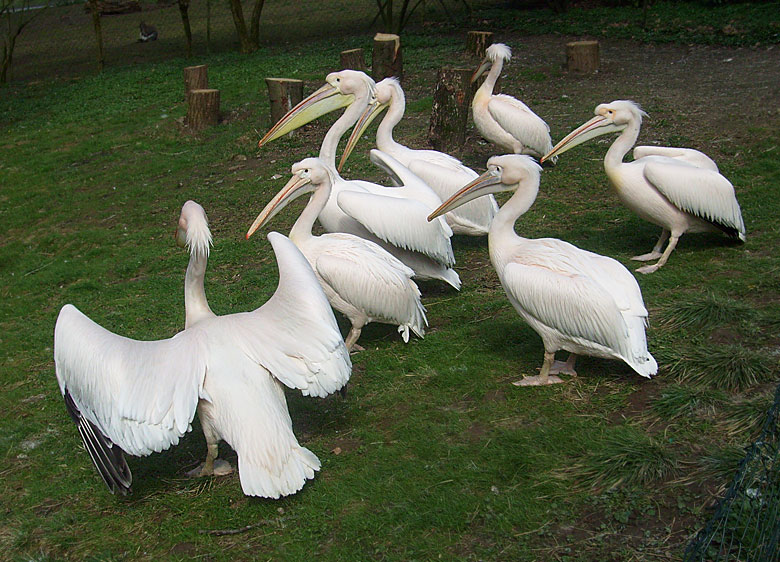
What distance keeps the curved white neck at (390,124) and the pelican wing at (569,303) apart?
2.22 m

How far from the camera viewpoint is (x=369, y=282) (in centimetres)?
412

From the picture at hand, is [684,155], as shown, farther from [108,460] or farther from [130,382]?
[108,460]

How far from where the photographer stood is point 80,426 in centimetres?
310

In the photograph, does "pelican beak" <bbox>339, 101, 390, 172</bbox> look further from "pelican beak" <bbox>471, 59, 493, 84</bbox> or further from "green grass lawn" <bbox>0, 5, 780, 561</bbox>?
"pelican beak" <bbox>471, 59, 493, 84</bbox>

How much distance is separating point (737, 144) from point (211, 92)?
19.0 ft

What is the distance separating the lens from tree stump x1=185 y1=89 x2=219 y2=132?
930 cm

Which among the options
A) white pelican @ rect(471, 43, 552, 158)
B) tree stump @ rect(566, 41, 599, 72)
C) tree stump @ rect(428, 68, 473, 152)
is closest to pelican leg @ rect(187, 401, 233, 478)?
white pelican @ rect(471, 43, 552, 158)

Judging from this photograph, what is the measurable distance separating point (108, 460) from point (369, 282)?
1.63m

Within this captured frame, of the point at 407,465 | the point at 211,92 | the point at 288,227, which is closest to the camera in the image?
the point at 407,465

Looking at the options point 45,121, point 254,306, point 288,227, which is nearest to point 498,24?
point 45,121

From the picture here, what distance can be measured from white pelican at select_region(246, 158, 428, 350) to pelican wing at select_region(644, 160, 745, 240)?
5.49 ft

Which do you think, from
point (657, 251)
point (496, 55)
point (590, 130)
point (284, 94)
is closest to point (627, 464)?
point (657, 251)

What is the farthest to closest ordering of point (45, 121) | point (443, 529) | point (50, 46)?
point (50, 46) → point (45, 121) → point (443, 529)

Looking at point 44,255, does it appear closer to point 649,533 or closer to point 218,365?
point 218,365
